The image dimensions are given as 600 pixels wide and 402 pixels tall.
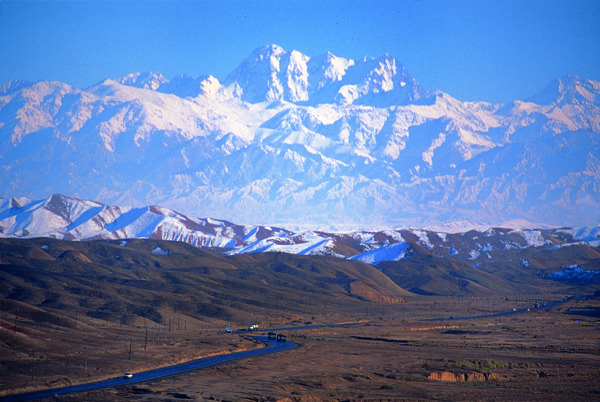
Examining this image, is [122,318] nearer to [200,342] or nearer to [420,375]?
[200,342]

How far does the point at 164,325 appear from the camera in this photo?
127875 millimetres

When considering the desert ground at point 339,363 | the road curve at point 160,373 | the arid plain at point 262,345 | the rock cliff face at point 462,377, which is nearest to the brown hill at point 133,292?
the arid plain at point 262,345

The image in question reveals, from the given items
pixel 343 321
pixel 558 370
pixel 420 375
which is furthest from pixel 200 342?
pixel 343 321

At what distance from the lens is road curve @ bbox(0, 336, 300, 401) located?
6481 centimetres

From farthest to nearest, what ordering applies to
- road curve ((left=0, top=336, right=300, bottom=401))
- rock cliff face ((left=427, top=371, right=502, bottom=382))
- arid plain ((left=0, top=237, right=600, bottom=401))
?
rock cliff face ((left=427, top=371, right=502, bottom=382))
arid plain ((left=0, top=237, right=600, bottom=401))
road curve ((left=0, top=336, right=300, bottom=401))

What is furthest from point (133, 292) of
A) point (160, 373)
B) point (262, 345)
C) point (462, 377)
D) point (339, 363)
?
point (462, 377)

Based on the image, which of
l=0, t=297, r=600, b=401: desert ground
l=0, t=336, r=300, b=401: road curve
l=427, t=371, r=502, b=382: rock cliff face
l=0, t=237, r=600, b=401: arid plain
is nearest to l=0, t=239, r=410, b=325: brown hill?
l=0, t=237, r=600, b=401: arid plain

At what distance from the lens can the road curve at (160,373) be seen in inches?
2552

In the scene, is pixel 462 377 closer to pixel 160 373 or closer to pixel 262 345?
pixel 160 373

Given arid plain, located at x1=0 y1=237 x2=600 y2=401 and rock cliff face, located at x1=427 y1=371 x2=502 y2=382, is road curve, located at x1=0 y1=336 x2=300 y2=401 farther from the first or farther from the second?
rock cliff face, located at x1=427 y1=371 x2=502 y2=382

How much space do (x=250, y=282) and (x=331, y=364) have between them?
361 feet

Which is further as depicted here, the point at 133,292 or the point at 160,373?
the point at 133,292

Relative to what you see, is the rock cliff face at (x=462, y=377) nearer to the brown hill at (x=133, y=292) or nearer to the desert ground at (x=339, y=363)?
the desert ground at (x=339, y=363)

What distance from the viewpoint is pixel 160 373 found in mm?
78500
